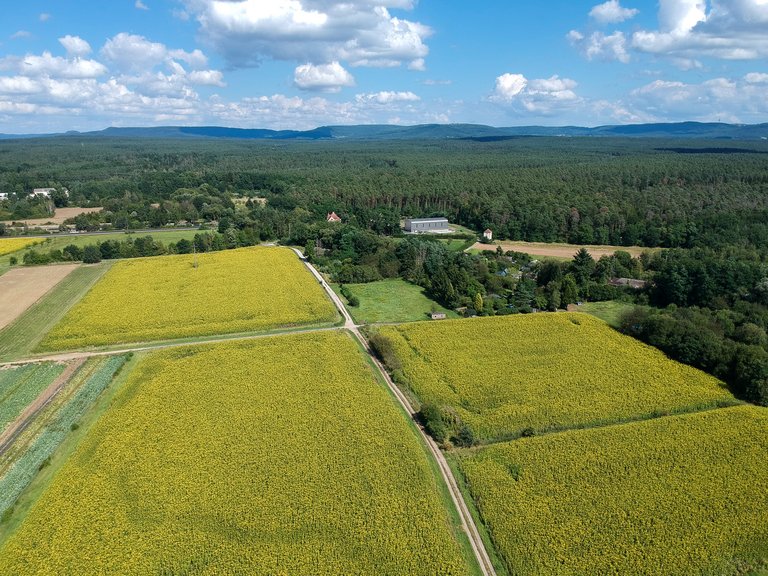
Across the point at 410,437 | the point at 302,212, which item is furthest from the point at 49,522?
the point at 302,212

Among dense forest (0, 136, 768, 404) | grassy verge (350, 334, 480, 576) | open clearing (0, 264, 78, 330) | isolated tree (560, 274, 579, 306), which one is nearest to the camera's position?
grassy verge (350, 334, 480, 576)

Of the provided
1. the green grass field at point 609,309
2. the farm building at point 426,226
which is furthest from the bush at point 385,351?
the farm building at point 426,226

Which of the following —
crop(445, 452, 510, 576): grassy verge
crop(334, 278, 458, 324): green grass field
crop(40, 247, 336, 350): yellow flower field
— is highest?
crop(445, 452, 510, 576): grassy verge

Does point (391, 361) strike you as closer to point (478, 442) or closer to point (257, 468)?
point (478, 442)

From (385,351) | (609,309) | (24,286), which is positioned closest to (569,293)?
(609,309)

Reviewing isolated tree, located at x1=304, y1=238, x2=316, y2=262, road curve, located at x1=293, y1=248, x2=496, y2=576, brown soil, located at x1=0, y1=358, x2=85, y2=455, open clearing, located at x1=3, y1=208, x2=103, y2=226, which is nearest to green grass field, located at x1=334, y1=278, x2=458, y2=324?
road curve, located at x1=293, y1=248, x2=496, y2=576

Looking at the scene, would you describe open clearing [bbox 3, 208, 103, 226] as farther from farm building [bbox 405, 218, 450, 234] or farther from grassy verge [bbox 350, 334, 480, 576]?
grassy verge [bbox 350, 334, 480, 576]

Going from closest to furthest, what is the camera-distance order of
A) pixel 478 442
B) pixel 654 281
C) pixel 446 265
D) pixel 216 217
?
pixel 478 442, pixel 654 281, pixel 446 265, pixel 216 217
